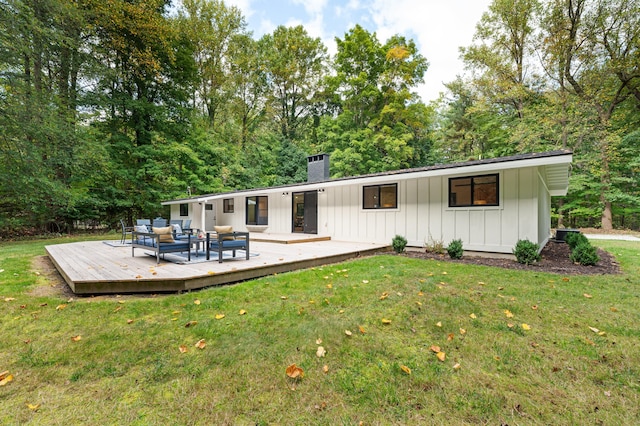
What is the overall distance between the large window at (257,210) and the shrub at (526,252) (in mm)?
9650

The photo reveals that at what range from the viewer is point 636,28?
14.1m

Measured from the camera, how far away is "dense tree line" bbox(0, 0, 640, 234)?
1138 centimetres

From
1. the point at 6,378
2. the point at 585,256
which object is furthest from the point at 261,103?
the point at 6,378

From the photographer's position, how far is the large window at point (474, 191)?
7.05 meters

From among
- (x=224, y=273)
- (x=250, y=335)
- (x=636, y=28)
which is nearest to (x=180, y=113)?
(x=224, y=273)

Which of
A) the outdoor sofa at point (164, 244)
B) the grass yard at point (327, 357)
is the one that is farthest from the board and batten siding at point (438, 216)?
the outdoor sofa at point (164, 244)

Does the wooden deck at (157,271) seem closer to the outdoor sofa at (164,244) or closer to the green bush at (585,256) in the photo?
the outdoor sofa at (164,244)

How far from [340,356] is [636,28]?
2238 centimetres

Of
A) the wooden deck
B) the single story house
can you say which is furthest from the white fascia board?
the wooden deck

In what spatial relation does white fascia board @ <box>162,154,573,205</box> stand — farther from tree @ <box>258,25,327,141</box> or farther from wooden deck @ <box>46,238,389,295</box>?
tree @ <box>258,25,327,141</box>

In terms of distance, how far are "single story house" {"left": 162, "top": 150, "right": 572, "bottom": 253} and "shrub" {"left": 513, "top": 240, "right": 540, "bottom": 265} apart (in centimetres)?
53

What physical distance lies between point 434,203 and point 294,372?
695 cm

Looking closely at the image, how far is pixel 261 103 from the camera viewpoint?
23.8 meters

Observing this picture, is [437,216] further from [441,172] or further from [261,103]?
[261,103]
